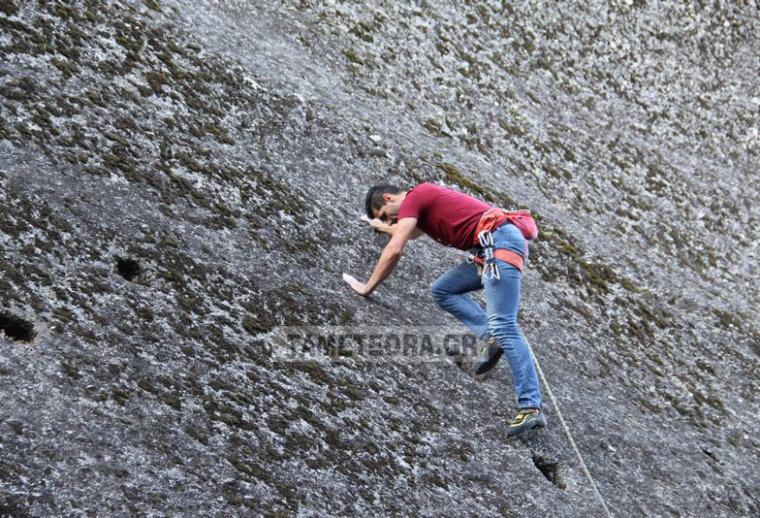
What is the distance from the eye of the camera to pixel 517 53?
21.8 meters

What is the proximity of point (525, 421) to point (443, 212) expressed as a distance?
101 inches

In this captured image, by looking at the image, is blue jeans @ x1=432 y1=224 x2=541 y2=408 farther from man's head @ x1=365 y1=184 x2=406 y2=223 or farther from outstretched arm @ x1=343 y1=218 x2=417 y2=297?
man's head @ x1=365 y1=184 x2=406 y2=223

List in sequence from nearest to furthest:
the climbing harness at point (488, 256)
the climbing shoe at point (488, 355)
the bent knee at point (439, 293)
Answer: the climbing harness at point (488, 256)
the climbing shoe at point (488, 355)
the bent knee at point (439, 293)

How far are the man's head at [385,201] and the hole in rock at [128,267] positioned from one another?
2.81m

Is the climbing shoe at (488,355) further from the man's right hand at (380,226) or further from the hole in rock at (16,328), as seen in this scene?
the hole in rock at (16,328)

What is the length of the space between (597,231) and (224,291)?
10.5 metres

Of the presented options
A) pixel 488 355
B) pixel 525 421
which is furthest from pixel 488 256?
pixel 525 421

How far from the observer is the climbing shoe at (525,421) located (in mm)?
9477

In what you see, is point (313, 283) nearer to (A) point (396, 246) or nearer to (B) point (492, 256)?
(A) point (396, 246)

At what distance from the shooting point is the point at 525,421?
373 inches

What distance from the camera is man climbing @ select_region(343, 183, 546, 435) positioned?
9367 millimetres

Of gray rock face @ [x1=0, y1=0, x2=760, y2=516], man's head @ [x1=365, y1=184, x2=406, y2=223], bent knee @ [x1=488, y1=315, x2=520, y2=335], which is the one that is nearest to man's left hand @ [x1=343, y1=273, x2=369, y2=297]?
gray rock face @ [x1=0, y1=0, x2=760, y2=516]

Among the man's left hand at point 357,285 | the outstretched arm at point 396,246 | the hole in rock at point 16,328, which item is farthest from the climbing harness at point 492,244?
the hole in rock at point 16,328

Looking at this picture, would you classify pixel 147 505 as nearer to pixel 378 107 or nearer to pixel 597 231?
pixel 378 107
